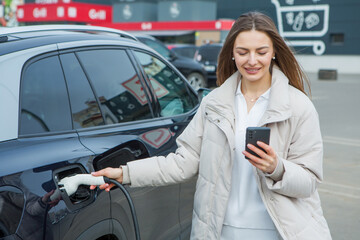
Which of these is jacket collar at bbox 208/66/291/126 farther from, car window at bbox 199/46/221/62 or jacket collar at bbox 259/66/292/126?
car window at bbox 199/46/221/62

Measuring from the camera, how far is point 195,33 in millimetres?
41469

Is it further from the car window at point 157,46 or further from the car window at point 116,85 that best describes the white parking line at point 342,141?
the car window at point 116,85

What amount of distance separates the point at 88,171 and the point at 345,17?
115 ft

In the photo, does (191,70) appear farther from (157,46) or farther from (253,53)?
(253,53)

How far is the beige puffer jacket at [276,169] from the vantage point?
7.10 ft

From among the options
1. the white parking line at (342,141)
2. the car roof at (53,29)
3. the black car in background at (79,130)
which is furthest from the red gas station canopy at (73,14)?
the black car in background at (79,130)

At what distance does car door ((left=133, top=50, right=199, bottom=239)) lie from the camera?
3449 mm

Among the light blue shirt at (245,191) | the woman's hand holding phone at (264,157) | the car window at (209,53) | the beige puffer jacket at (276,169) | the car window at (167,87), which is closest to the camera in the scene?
the woman's hand holding phone at (264,157)

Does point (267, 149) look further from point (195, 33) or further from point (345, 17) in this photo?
point (195, 33)

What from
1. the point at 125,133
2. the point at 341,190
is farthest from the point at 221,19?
the point at 125,133

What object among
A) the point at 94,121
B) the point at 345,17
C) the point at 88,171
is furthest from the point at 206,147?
the point at 345,17

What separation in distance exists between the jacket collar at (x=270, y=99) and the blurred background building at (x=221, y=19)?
2324 cm

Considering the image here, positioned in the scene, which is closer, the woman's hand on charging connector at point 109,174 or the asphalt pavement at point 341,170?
the woman's hand on charging connector at point 109,174

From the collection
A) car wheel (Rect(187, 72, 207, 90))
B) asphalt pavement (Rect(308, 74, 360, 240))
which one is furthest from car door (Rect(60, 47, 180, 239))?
car wheel (Rect(187, 72, 207, 90))
